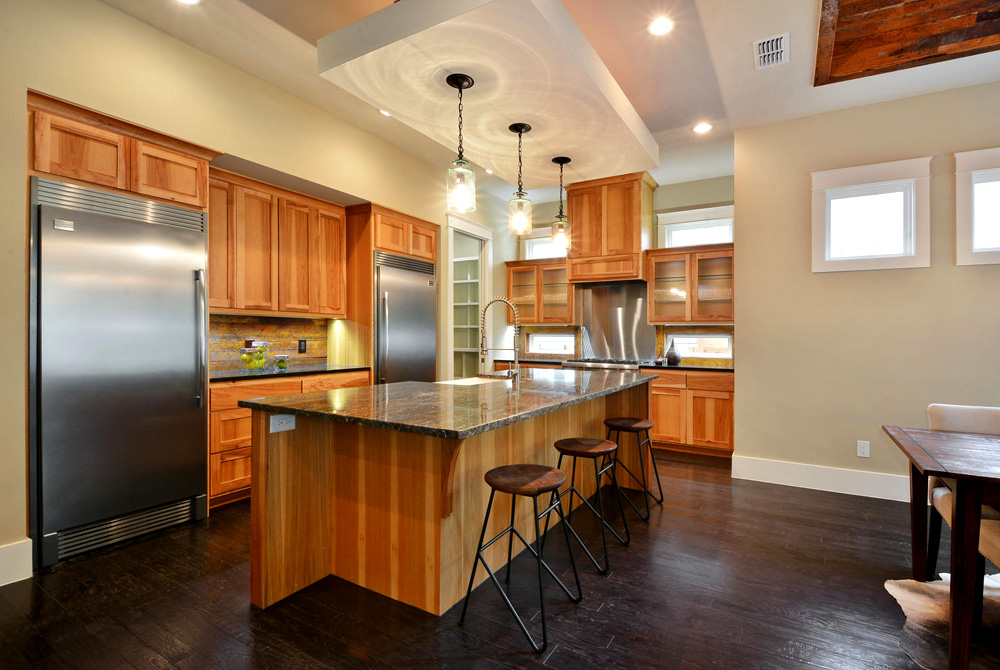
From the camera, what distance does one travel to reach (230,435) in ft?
10.9

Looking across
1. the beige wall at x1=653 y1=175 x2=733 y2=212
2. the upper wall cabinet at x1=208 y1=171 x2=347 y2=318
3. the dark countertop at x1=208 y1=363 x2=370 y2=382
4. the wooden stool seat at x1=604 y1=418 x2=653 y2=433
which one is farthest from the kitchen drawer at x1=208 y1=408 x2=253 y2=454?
the beige wall at x1=653 y1=175 x2=733 y2=212

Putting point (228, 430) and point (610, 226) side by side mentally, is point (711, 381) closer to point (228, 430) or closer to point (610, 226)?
point (610, 226)

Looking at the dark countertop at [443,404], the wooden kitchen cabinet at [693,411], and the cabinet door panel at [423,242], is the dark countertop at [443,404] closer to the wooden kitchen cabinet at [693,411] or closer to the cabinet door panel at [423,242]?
the wooden kitchen cabinet at [693,411]

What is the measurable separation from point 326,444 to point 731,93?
11.9 ft

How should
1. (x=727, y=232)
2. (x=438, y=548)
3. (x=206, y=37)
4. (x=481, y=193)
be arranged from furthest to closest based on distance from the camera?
1. (x=481, y=193)
2. (x=727, y=232)
3. (x=206, y=37)
4. (x=438, y=548)

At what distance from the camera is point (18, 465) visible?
7.69ft

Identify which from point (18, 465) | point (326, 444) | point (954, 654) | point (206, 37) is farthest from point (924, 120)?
point (18, 465)

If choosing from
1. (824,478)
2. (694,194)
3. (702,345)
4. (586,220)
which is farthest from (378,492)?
(694,194)

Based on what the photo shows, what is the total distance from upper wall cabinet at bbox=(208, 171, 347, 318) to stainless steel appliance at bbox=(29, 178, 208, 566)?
418 millimetres

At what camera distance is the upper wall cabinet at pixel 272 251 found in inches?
139

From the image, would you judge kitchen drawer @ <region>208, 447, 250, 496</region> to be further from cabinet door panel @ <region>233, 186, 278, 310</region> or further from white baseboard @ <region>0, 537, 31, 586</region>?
cabinet door panel @ <region>233, 186, 278, 310</region>

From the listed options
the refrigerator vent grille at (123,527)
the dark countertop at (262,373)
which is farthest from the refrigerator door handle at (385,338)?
the refrigerator vent grille at (123,527)

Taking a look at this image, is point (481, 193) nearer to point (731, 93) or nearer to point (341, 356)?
point (341, 356)

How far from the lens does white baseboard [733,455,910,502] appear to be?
3527 mm
